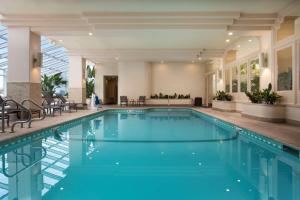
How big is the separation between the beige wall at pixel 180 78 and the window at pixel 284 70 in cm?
1262

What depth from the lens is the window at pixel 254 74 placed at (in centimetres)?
1188

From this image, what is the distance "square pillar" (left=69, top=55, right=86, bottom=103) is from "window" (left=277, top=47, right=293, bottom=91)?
11.1m

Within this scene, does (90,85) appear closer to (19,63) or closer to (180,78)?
(180,78)

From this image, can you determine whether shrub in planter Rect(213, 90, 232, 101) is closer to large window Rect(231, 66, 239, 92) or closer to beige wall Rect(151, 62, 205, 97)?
large window Rect(231, 66, 239, 92)

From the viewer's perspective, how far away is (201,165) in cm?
444

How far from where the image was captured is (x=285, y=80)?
29.7ft

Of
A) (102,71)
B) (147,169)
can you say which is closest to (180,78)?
(102,71)

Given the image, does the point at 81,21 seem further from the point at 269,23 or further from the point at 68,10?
the point at 269,23

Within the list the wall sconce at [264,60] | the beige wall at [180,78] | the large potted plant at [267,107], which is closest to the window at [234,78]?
the wall sconce at [264,60]

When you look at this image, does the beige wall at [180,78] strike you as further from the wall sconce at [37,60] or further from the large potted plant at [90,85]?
the wall sconce at [37,60]

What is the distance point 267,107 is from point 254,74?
135 inches

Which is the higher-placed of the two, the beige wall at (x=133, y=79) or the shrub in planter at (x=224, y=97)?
the beige wall at (x=133, y=79)

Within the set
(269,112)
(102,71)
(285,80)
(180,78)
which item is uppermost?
(102,71)

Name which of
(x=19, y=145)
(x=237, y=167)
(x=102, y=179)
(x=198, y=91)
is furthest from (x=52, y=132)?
(x=198, y=91)
